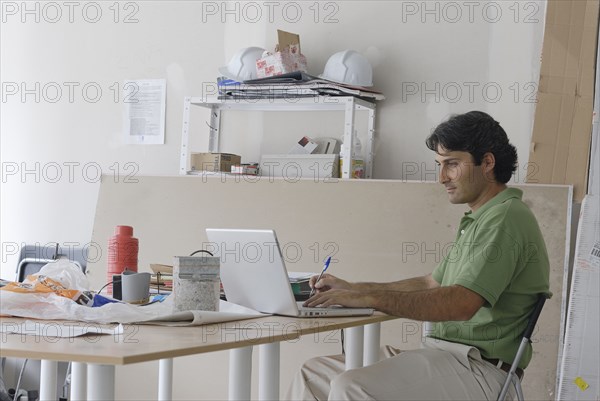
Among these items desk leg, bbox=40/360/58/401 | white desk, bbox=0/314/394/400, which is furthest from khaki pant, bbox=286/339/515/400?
desk leg, bbox=40/360/58/401

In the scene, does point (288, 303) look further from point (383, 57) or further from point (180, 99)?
point (180, 99)

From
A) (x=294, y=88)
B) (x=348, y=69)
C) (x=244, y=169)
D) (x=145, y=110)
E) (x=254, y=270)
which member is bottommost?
(x=254, y=270)

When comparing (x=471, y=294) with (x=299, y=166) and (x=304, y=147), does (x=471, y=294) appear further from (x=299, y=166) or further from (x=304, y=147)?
(x=304, y=147)

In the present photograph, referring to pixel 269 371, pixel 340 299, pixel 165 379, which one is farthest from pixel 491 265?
pixel 165 379

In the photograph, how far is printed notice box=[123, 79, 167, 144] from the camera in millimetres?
4570

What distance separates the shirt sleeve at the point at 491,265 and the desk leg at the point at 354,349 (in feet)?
1.39

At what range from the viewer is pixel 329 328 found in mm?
2127

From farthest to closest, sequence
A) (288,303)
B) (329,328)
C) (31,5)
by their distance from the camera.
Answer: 1. (31,5)
2. (288,303)
3. (329,328)

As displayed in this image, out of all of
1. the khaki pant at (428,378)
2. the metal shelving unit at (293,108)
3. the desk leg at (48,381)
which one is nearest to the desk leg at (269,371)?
the khaki pant at (428,378)

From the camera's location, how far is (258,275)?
235 centimetres

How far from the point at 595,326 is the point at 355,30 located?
180 centimetres

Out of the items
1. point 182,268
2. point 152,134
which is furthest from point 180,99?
point 182,268

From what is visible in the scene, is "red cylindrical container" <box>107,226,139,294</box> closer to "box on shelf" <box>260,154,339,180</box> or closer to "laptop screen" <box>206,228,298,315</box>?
"laptop screen" <box>206,228,298,315</box>

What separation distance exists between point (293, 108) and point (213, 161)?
50 cm
